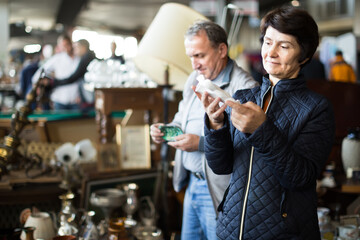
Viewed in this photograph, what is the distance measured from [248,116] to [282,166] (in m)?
0.18

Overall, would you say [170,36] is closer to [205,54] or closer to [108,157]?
[205,54]

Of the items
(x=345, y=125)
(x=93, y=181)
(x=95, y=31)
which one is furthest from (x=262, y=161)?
(x=95, y=31)

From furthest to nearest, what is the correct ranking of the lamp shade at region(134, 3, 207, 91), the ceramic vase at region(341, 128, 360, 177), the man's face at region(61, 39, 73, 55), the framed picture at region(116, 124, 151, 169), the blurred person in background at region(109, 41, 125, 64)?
the man's face at region(61, 39, 73, 55) → the blurred person in background at region(109, 41, 125, 64) → the framed picture at region(116, 124, 151, 169) → the ceramic vase at region(341, 128, 360, 177) → the lamp shade at region(134, 3, 207, 91)

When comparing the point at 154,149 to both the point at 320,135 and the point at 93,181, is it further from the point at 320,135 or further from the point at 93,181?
the point at 320,135

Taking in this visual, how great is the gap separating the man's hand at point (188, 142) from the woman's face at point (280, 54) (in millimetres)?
647

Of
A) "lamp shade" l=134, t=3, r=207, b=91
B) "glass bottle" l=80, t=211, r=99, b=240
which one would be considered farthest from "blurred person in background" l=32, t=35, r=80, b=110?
"glass bottle" l=80, t=211, r=99, b=240

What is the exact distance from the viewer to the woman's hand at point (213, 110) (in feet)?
4.42

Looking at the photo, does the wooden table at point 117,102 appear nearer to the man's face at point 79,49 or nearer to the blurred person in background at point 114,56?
the blurred person in background at point 114,56

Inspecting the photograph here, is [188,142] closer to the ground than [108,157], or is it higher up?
higher up

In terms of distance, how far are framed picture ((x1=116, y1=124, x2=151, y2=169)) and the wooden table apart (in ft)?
0.31

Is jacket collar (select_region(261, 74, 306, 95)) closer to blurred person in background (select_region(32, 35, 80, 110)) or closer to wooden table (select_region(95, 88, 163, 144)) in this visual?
wooden table (select_region(95, 88, 163, 144))

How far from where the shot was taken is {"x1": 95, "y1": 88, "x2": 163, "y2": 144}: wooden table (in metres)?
3.43

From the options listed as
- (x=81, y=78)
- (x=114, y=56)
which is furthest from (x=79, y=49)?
(x=114, y=56)

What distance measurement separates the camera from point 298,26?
1.35 m
